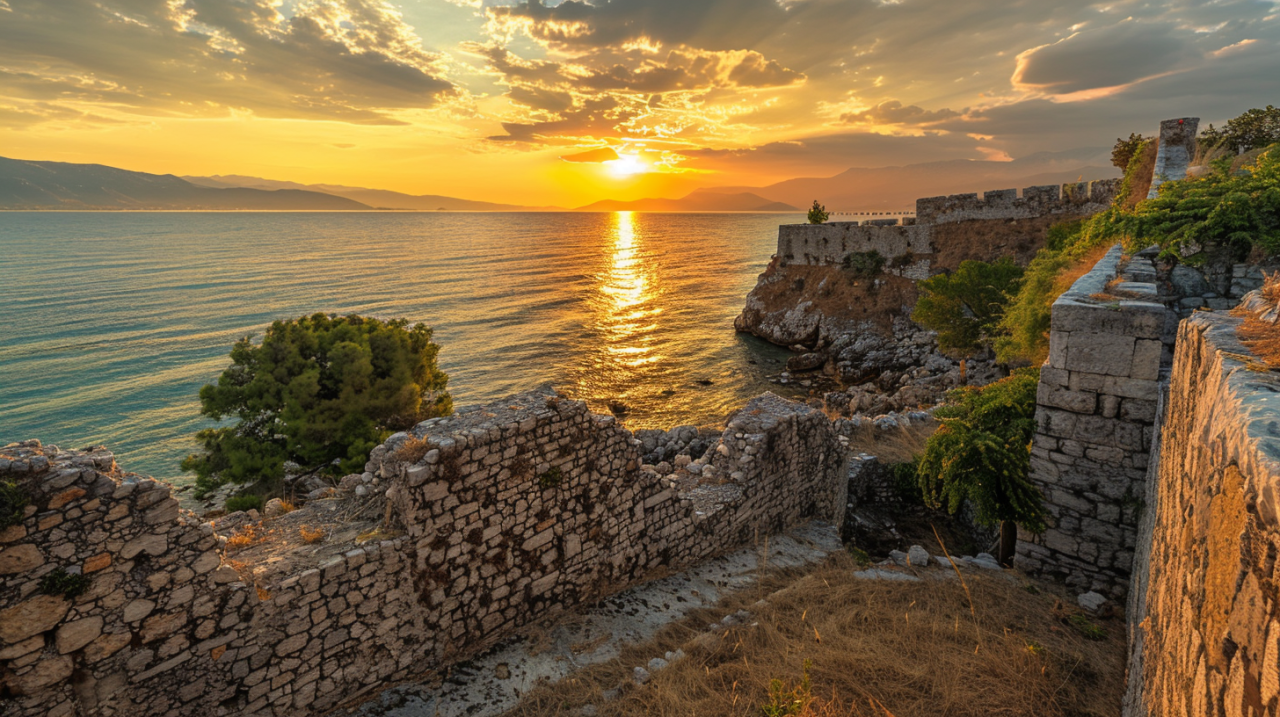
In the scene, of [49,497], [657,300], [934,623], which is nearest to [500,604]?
[49,497]

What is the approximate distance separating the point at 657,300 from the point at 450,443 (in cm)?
5106

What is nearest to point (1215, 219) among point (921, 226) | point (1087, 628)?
point (1087, 628)

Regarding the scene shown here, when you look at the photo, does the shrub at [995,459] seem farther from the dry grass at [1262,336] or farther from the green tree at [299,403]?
the green tree at [299,403]

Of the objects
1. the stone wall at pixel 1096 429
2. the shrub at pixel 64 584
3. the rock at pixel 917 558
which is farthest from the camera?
the rock at pixel 917 558

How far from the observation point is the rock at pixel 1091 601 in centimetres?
797

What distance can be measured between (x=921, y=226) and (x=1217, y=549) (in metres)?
40.9

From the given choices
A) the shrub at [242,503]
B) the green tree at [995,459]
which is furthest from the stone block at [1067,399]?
the shrub at [242,503]

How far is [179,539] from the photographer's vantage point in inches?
228

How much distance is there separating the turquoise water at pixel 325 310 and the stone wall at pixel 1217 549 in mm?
23375

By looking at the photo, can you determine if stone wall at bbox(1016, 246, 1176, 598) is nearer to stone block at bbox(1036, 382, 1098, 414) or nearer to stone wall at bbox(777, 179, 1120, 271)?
stone block at bbox(1036, 382, 1098, 414)

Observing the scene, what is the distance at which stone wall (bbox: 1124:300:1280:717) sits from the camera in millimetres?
1859

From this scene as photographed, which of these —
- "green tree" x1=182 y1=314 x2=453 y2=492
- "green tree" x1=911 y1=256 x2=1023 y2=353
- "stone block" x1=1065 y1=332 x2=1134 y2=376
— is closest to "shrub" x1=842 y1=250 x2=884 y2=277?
"green tree" x1=911 y1=256 x2=1023 y2=353

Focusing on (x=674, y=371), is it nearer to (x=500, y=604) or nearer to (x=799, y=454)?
(x=799, y=454)

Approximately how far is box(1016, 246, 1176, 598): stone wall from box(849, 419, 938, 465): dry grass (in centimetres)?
639
